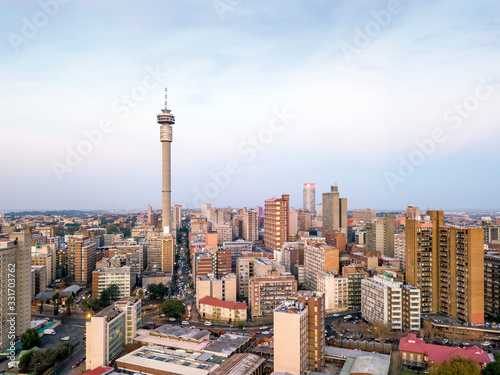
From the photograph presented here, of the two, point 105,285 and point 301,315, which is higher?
point 301,315

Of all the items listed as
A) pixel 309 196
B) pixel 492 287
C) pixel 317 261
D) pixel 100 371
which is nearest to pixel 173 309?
pixel 100 371

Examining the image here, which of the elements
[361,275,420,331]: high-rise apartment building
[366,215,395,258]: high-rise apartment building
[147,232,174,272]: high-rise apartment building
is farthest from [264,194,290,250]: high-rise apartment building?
[361,275,420,331]: high-rise apartment building

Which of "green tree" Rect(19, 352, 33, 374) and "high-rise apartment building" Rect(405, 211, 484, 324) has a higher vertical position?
"high-rise apartment building" Rect(405, 211, 484, 324)

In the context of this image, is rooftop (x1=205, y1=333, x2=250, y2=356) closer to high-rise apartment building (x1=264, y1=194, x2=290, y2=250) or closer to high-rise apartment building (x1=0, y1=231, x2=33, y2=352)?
high-rise apartment building (x1=0, y1=231, x2=33, y2=352)

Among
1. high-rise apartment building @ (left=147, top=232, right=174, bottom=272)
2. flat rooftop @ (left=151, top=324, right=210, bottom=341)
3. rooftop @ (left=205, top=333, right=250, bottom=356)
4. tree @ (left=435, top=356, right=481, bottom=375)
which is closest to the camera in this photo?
tree @ (left=435, top=356, right=481, bottom=375)

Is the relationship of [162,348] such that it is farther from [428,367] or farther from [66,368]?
[428,367]

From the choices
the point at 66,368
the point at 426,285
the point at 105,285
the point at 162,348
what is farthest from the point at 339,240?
the point at 66,368

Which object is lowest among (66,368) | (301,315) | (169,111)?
(66,368)

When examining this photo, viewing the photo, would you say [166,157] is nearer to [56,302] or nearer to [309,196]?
[56,302]
